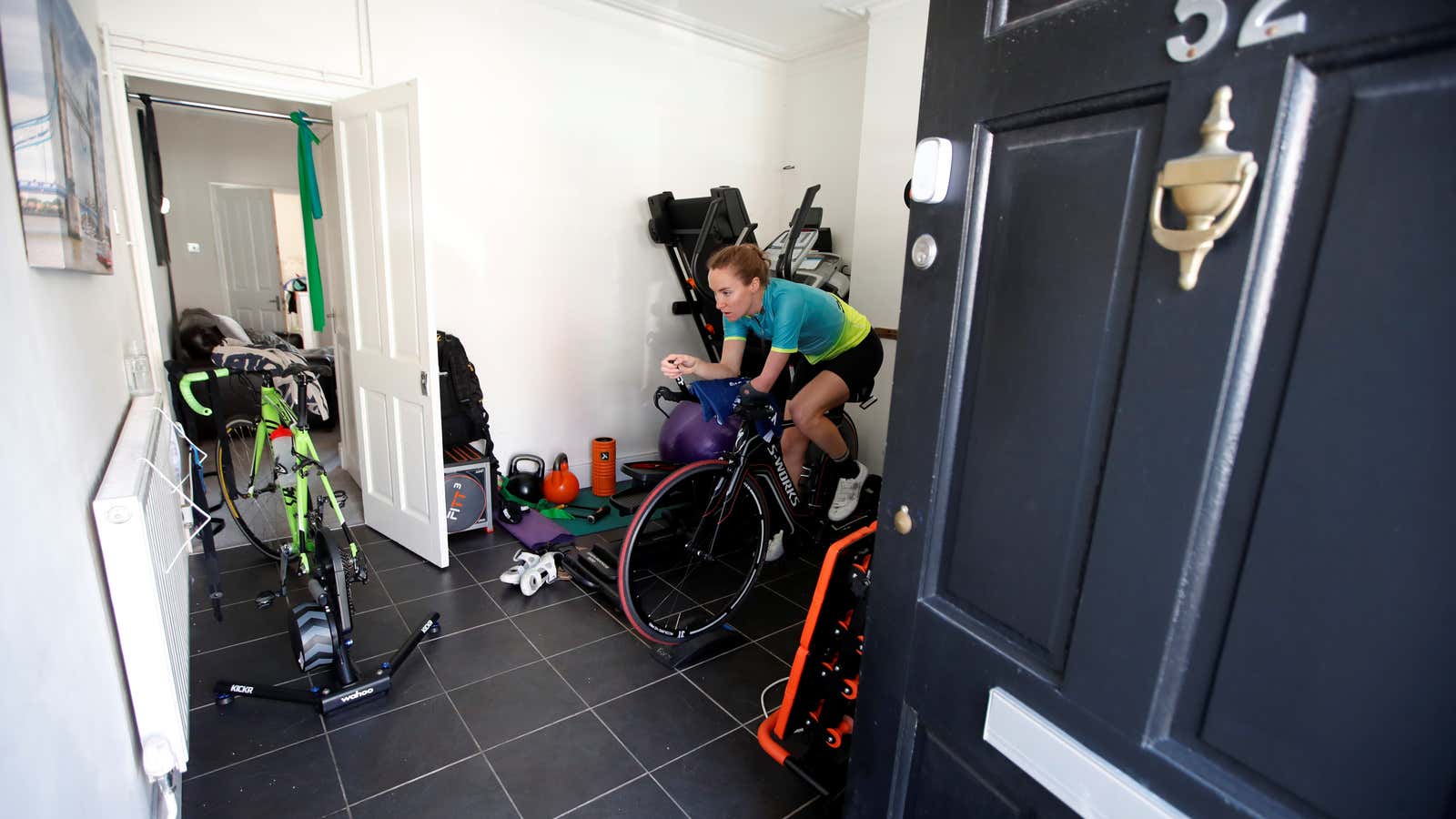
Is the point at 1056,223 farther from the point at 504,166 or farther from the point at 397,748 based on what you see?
the point at 504,166

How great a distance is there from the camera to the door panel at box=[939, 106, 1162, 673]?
0.75 metres

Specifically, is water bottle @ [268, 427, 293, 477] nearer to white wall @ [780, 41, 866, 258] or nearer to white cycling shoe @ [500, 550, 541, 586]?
white cycling shoe @ [500, 550, 541, 586]

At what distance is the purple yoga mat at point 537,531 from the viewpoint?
10.9 ft

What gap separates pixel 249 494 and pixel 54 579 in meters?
1.90

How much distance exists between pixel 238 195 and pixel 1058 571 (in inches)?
316

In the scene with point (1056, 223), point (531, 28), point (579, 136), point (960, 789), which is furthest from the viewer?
point (579, 136)

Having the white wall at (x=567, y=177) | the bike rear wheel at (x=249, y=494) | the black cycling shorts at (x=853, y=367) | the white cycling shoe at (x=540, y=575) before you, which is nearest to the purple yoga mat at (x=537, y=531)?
the white cycling shoe at (x=540, y=575)

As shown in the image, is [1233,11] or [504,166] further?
[504,166]

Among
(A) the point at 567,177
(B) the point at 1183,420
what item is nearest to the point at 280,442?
(A) the point at 567,177

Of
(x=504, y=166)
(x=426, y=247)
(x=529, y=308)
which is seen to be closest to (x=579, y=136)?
(x=504, y=166)

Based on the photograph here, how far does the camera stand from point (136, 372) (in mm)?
2295

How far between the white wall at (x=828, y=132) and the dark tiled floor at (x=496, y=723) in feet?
8.63

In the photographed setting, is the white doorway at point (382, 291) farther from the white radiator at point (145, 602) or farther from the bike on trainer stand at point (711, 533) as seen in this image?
the white radiator at point (145, 602)

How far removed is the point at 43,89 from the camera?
3.65 ft
